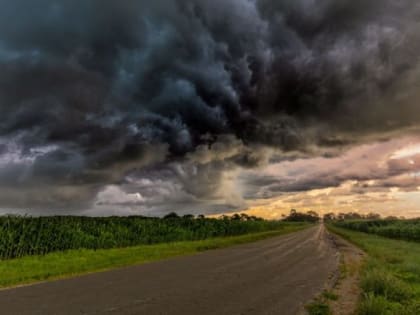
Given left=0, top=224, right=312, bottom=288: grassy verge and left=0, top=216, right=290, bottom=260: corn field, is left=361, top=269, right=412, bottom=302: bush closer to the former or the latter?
left=0, top=224, right=312, bottom=288: grassy verge

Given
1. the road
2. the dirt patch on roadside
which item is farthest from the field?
the dirt patch on roadside

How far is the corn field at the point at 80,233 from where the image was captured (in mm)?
26750

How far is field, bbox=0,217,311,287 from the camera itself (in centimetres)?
2016

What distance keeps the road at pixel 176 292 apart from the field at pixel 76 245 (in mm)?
2801

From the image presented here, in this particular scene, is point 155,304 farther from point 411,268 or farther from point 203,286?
point 411,268

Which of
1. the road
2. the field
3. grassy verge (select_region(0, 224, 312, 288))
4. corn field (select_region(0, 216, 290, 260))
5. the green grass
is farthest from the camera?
corn field (select_region(0, 216, 290, 260))

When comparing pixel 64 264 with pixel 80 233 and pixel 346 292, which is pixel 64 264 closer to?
pixel 80 233

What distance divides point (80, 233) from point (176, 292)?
20.3 metres

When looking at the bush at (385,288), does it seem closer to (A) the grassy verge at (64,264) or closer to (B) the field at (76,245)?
(A) the grassy verge at (64,264)

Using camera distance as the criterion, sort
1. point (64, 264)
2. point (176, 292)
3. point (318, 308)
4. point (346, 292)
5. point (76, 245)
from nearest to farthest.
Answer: point (318, 308)
point (176, 292)
point (346, 292)
point (64, 264)
point (76, 245)

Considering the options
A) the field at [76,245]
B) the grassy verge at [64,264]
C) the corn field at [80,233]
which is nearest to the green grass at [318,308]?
the grassy verge at [64,264]

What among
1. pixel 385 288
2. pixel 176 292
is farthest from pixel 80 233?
pixel 385 288

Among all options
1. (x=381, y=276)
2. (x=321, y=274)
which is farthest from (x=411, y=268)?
(x=381, y=276)

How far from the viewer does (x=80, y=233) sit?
31.4 meters
